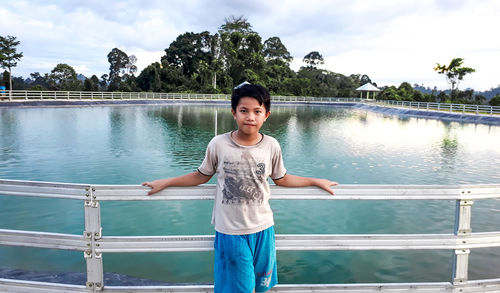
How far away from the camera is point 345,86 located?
232 ft

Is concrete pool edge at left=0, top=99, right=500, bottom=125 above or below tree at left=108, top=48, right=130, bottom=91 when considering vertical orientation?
below

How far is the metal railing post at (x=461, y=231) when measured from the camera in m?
2.19

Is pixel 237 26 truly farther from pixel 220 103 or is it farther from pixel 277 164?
pixel 277 164

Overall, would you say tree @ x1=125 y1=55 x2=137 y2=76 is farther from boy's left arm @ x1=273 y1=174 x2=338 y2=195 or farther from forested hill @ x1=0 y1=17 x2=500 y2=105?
boy's left arm @ x1=273 y1=174 x2=338 y2=195

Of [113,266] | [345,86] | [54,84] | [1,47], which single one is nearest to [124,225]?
[113,266]

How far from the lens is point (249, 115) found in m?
1.92

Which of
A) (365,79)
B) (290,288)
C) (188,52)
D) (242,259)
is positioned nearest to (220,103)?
(188,52)

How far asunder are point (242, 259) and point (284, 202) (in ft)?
19.1

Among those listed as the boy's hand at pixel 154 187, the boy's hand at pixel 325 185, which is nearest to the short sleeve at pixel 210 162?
the boy's hand at pixel 154 187

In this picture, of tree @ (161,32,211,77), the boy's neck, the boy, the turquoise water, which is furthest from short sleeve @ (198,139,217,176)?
tree @ (161,32,211,77)

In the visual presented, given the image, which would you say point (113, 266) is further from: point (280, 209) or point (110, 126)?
point (110, 126)

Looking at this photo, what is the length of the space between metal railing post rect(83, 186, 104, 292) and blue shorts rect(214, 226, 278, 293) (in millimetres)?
684

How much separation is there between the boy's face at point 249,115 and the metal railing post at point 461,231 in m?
1.31

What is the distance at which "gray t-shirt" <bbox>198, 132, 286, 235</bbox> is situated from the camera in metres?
1.88
